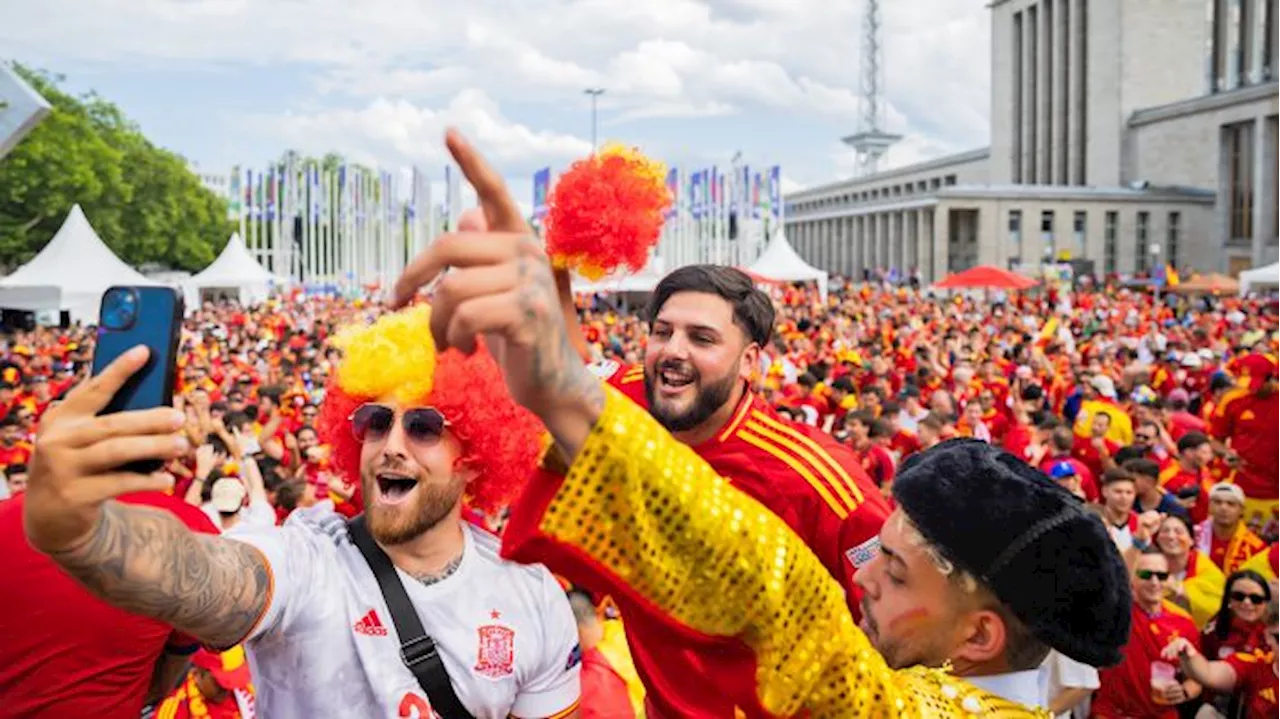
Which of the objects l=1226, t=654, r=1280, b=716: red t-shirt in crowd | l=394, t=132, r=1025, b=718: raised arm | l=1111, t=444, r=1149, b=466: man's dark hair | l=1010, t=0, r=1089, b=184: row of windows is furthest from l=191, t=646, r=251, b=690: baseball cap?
l=1010, t=0, r=1089, b=184: row of windows

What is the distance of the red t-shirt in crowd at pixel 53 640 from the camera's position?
2.98 meters

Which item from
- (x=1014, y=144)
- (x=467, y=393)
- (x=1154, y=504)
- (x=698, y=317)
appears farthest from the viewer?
(x=1014, y=144)

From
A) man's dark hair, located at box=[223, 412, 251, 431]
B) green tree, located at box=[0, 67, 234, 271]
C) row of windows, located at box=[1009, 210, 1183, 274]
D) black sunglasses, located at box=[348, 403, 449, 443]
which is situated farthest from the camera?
row of windows, located at box=[1009, 210, 1183, 274]

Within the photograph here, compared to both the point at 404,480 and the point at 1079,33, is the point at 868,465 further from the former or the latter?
the point at 1079,33

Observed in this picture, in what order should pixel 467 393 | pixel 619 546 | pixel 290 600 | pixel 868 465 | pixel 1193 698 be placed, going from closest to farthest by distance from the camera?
pixel 619 546
pixel 290 600
pixel 467 393
pixel 1193 698
pixel 868 465

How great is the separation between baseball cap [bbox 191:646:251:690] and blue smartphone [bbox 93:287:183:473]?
9.19 feet

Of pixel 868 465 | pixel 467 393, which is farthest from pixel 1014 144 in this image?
pixel 467 393

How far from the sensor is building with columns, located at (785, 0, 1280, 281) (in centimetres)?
7181

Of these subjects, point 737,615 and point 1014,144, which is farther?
point 1014,144

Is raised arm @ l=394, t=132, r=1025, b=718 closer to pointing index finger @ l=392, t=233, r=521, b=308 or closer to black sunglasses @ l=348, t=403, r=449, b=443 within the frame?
pointing index finger @ l=392, t=233, r=521, b=308

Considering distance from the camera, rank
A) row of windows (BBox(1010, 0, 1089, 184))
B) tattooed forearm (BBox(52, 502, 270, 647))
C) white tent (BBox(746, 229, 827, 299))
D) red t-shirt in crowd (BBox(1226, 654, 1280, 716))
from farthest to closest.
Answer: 1. row of windows (BBox(1010, 0, 1089, 184))
2. white tent (BBox(746, 229, 827, 299))
3. red t-shirt in crowd (BBox(1226, 654, 1280, 716))
4. tattooed forearm (BBox(52, 502, 270, 647))

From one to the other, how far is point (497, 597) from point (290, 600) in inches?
22.8

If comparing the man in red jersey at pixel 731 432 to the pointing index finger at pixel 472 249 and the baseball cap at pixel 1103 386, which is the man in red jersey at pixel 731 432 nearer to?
the pointing index finger at pixel 472 249

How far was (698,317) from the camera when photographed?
3576 millimetres
